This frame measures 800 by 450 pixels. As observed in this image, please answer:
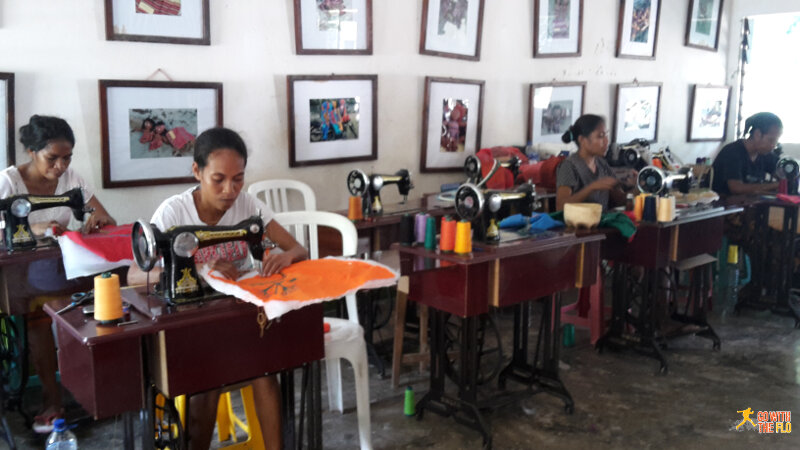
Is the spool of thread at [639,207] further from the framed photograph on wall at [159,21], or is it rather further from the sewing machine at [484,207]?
the framed photograph on wall at [159,21]

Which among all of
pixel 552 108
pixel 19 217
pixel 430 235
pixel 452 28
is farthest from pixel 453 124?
pixel 19 217

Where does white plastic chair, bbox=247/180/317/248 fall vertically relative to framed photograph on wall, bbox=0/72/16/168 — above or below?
below

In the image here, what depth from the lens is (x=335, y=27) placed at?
4.47 meters

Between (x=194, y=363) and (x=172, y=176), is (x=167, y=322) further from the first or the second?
(x=172, y=176)

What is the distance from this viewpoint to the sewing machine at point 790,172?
506cm

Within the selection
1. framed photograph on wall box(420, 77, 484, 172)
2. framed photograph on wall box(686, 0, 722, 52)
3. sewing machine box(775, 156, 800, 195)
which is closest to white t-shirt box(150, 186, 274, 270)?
framed photograph on wall box(420, 77, 484, 172)

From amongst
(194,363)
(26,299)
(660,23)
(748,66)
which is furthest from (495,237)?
(748,66)

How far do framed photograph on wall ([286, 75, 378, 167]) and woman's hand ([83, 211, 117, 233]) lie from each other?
141 centimetres

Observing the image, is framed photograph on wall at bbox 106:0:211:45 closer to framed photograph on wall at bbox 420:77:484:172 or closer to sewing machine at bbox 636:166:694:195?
framed photograph on wall at bbox 420:77:484:172

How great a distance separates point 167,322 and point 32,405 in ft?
6.18

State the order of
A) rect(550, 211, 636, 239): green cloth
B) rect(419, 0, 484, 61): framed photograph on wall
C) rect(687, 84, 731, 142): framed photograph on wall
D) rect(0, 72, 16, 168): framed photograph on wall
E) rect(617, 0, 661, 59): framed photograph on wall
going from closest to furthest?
rect(0, 72, 16, 168): framed photograph on wall → rect(550, 211, 636, 239): green cloth → rect(419, 0, 484, 61): framed photograph on wall → rect(617, 0, 661, 59): framed photograph on wall → rect(687, 84, 731, 142): framed photograph on wall

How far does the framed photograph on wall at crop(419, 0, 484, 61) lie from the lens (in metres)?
4.96

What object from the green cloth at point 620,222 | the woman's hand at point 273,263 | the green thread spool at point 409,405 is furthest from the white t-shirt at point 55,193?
Answer: the green cloth at point 620,222

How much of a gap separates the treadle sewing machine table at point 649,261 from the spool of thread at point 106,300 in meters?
2.54
